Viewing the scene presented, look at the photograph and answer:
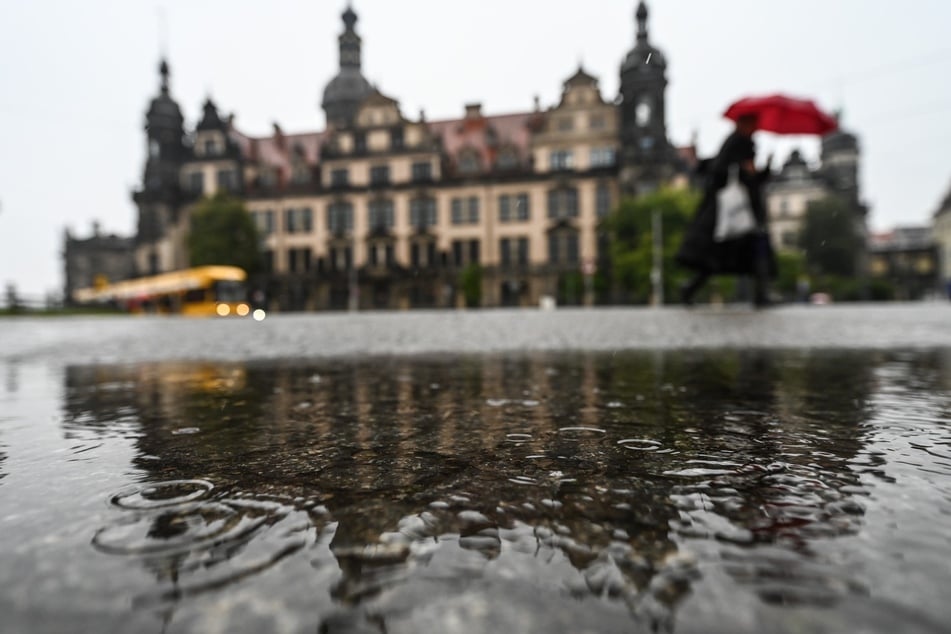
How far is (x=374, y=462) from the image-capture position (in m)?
1.15

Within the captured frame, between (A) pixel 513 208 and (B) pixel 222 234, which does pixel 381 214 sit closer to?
(A) pixel 513 208

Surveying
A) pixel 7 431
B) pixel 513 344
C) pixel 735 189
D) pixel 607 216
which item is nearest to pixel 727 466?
pixel 7 431

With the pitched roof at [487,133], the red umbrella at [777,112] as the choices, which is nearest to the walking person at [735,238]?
the red umbrella at [777,112]

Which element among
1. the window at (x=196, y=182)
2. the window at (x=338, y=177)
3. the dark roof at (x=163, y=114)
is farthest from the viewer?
the dark roof at (x=163, y=114)

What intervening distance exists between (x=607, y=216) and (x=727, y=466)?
41.2 metres

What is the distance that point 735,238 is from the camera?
856 cm

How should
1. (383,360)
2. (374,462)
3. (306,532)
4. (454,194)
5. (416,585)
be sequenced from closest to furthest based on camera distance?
(416,585), (306,532), (374,462), (383,360), (454,194)

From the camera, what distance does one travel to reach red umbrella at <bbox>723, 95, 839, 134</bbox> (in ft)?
25.9

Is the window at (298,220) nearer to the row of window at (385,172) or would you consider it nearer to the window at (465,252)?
the row of window at (385,172)

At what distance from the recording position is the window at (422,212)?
4441 centimetres

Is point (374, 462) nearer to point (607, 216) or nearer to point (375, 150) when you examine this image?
point (607, 216)

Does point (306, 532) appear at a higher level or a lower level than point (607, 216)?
lower

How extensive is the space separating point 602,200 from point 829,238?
25493 mm

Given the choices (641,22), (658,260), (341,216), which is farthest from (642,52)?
(341,216)
